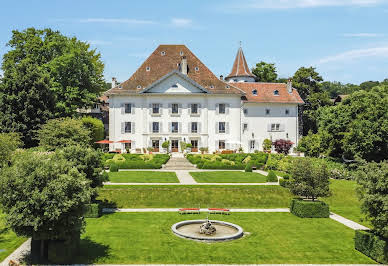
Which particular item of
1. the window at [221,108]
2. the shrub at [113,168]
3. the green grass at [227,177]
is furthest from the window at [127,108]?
the green grass at [227,177]

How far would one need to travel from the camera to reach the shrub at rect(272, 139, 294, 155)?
51250mm

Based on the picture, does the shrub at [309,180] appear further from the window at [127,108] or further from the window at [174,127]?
the window at [127,108]

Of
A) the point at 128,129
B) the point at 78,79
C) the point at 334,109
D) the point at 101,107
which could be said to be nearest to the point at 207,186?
the point at 334,109

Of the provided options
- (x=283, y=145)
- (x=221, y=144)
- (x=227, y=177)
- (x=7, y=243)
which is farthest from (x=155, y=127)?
(x=7, y=243)

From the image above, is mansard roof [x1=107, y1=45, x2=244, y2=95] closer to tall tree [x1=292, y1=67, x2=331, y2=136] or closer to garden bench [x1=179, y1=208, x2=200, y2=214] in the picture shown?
tall tree [x1=292, y1=67, x2=331, y2=136]

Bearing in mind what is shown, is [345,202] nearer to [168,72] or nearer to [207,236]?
[207,236]

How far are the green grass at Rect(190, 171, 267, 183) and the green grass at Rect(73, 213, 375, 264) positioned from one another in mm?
9624

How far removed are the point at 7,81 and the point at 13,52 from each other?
24.9 ft

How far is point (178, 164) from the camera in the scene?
41719 mm

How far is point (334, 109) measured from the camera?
43.2 meters

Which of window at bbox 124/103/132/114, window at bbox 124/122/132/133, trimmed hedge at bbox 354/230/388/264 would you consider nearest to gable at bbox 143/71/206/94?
window at bbox 124/103/132/114

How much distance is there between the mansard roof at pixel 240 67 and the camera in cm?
6347

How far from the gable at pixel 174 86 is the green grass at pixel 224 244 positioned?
30.3m

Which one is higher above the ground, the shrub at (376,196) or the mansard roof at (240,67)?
the mansard roof at (240,67)
